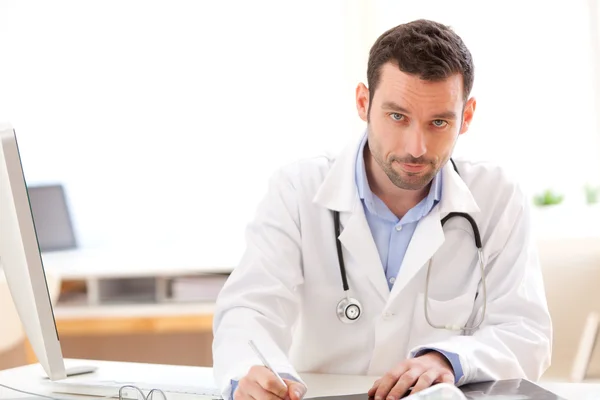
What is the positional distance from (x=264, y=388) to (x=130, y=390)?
0.25 meters

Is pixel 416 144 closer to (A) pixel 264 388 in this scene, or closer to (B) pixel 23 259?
(A) pixel 264 388

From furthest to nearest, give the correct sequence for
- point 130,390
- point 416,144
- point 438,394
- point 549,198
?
point 549,198 < point 416,144 < point 130,390 < point 438,394

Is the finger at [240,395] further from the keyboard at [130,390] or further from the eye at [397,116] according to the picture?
the eye at [397,116]

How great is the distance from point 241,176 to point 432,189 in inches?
85.6

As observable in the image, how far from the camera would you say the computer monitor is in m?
1.14

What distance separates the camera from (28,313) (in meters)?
1.26

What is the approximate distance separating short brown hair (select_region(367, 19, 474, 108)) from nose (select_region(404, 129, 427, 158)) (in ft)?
0.32

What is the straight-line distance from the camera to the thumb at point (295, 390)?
1188 millimetres

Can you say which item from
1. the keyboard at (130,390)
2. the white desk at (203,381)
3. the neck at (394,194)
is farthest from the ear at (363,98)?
the keyboard at (130,390)

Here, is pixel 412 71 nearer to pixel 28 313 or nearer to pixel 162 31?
pixel 28 313

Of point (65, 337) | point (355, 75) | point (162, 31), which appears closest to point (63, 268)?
point (65, 337)

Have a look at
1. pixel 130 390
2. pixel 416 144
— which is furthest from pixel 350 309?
pixel 130 390

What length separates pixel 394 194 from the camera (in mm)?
1661

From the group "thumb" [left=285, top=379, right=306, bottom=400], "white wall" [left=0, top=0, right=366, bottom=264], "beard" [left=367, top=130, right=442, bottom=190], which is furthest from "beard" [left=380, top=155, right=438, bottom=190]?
"white wall" [left=0, top=0, right=366, bottom=264]
